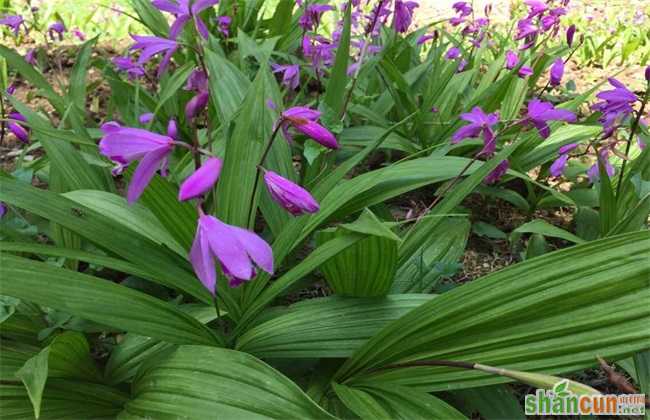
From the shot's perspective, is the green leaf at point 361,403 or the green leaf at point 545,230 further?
the green leaf at point 545,230

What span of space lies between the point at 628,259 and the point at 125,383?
1126 mm

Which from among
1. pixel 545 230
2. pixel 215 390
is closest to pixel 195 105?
pixel 215 390

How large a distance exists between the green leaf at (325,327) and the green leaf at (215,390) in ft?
0.66

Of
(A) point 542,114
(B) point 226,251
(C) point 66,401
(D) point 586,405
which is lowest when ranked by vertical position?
(C) point 66,401

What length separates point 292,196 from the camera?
1.06m

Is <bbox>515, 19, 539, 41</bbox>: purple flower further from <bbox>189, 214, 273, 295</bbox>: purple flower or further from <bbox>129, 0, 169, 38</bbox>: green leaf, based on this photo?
<bbox>189, 214, 273, 295</bbox>: purple flower

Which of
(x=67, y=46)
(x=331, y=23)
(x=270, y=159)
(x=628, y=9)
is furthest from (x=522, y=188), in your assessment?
(x=628, y=9)

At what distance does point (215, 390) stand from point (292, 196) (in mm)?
376

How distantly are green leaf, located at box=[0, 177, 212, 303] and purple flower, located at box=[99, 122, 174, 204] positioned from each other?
341 millimetres

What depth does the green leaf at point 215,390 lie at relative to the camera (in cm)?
99

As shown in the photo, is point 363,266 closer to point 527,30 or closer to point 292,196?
point 292,196

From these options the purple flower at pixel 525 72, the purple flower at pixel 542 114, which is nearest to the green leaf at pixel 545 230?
the purple flower at pixel 542 114

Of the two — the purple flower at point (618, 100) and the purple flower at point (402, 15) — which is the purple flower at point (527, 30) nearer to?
the purple flower at point (402, 15)

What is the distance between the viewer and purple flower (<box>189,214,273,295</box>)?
0.96m
